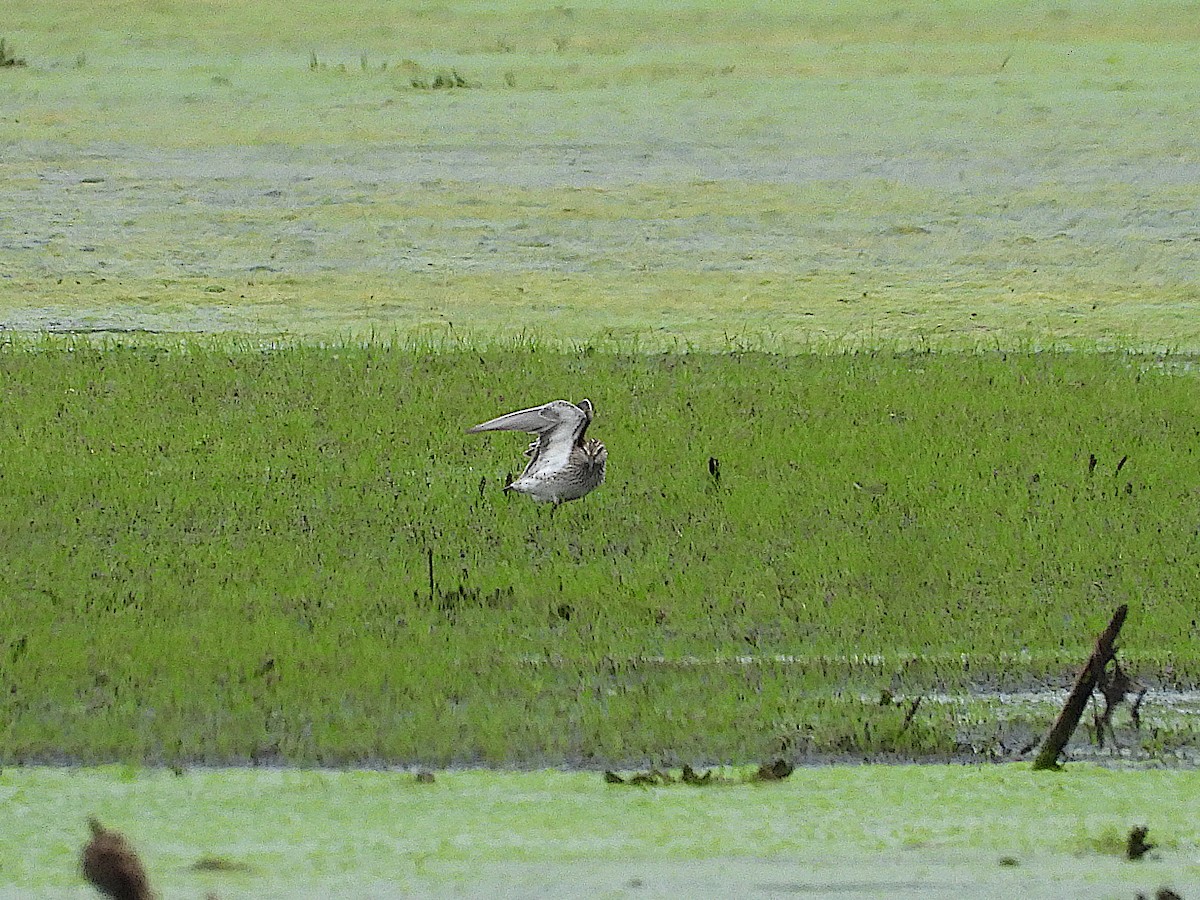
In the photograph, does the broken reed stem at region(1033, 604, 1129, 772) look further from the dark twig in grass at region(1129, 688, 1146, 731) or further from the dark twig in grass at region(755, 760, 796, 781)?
the dark twig in grass at region(755, 760, 796, 781)

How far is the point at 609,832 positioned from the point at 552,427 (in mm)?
2839

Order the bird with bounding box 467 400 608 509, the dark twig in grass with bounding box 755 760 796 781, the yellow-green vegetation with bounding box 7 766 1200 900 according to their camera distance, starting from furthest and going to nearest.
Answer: the bird with bounding box 467 400 608 509, the dark twig in grass with bounding box 755 760 796 781, the yellow-green vegetation with bounding box 7 766 1200 900

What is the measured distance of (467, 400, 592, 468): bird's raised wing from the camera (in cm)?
659

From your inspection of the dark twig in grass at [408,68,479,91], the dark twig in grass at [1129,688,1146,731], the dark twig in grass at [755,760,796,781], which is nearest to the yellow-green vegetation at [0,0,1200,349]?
the dark twig in grass at [408,68,479,91]

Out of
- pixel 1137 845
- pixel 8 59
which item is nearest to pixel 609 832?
pixel 1137 845

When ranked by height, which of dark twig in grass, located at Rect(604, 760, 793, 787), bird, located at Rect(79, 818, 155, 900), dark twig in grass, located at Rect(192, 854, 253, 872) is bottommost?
dark twig in grass, located at Rect(192, 854, 253, 872)

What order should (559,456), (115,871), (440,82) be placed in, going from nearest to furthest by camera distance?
(115,871), (559,456), (440,82)

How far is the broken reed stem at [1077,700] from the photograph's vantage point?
4.20 m

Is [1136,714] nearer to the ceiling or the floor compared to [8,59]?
nearer to the floor

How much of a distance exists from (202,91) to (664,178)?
4.23 metres

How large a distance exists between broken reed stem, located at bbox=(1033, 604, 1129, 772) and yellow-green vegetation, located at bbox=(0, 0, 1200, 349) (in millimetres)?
5890

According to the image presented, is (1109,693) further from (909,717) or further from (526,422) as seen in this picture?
(526,422)

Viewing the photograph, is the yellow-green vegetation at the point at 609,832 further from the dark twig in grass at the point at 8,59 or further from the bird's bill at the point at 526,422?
the dark twig in grass at the point at 8,59

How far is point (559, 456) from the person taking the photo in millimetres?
6570
